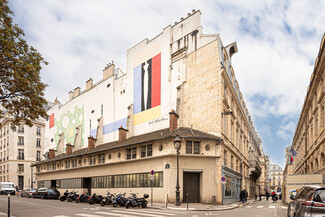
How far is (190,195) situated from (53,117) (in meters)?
39.8

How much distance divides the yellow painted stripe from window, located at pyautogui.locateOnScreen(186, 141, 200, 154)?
6.68 metres

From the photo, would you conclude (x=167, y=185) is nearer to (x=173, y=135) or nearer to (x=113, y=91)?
(x=173, y=135)

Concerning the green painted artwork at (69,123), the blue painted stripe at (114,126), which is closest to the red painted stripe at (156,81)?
the blue painted stripe at (114,126)

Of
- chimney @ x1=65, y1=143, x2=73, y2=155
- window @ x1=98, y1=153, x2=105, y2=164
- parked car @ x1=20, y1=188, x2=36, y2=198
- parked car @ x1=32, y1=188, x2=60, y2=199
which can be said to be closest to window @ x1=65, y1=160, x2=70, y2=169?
chimney @ x1=65, y1=143, x2=73, y2=155

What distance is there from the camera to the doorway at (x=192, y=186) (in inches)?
976

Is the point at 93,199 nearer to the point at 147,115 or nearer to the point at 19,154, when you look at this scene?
the point at 147,115

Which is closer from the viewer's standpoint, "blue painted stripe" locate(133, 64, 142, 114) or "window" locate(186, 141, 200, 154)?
"window" locate(186, 141, 200, 154)

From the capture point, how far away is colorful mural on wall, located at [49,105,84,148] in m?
46.0

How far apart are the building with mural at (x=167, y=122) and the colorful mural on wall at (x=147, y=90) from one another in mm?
120

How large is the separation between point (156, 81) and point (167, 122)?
5.41 m

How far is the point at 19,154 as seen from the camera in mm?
69750

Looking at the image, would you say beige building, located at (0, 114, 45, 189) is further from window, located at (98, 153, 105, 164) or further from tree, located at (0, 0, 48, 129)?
tree, located at (0, 0, 48, 129)

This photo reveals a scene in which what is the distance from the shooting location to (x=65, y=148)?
49.3 meters

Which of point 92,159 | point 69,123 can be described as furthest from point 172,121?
point 69,123
